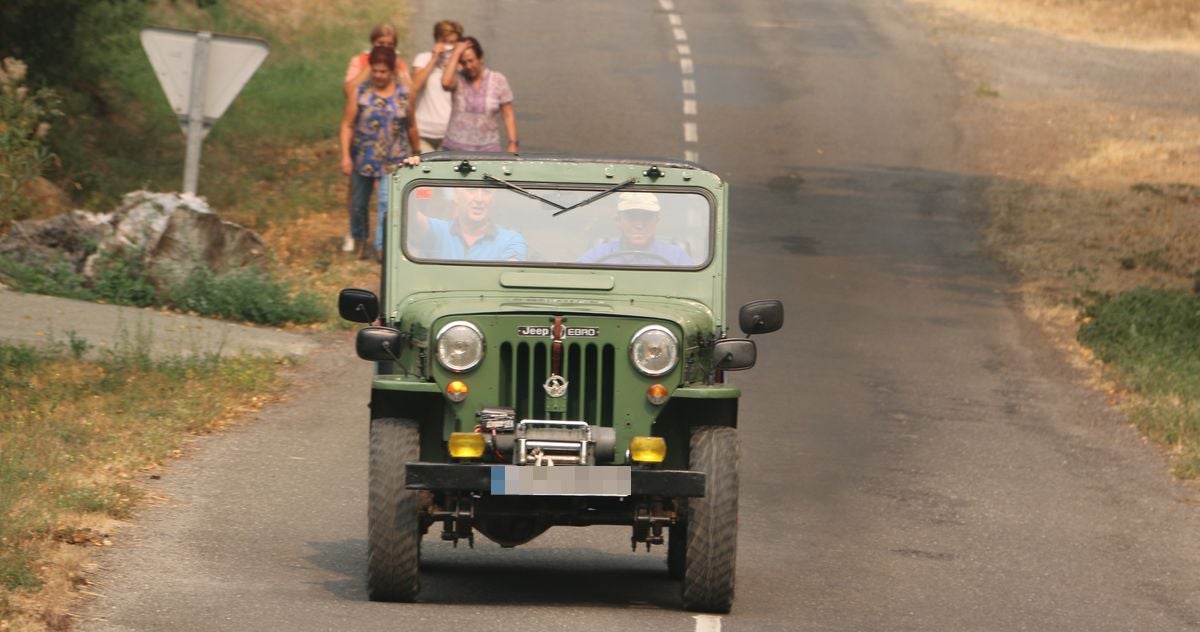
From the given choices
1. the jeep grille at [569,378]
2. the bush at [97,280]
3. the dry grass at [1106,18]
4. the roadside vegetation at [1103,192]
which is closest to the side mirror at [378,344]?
the jeep grille at [569,378]

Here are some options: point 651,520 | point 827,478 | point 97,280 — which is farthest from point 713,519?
point 97,280

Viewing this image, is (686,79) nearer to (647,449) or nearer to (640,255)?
(640,255)

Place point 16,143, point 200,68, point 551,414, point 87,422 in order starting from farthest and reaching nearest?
point 16,143 < point 200,68 < point 87,422 < point 551,414

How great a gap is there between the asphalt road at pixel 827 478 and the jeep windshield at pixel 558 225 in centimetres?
154

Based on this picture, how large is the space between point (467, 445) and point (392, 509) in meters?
0.40

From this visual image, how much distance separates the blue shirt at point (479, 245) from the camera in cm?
912

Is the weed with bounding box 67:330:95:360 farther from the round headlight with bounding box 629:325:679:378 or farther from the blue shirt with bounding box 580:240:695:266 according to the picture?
the round headlight with bounding box 629:325:679:378

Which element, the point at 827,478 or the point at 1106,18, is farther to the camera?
the point at 1106,18

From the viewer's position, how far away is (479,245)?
9164 mm

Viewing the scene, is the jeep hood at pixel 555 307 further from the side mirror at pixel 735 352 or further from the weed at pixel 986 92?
the weed at pixel 986 92

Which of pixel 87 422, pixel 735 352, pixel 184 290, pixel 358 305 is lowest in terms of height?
pixel 87 422

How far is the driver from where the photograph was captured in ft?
29.9

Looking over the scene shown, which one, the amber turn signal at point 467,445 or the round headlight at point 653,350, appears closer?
the amber turn signal at point 467,445

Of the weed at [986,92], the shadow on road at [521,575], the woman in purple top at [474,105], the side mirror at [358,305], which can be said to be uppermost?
the weed at [986,92]
